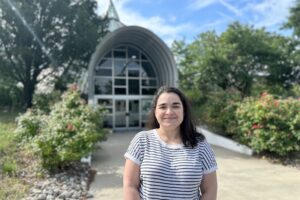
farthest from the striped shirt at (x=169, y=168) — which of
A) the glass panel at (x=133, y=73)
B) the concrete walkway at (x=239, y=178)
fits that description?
the glass panel at (x=133, y=73)

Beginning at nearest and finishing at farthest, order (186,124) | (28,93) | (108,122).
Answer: (186,124), (108,122), (28,93)

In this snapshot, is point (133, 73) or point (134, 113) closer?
point (134, 113)

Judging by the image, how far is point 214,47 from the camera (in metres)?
17.1

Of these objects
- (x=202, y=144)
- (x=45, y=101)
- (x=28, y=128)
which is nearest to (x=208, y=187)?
(x=202, y=144)

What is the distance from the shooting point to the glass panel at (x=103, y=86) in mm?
18391

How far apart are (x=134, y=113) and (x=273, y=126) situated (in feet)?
34.0

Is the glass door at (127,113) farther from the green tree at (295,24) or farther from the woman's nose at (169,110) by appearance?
the woman's nose at (169,110)

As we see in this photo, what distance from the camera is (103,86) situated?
18484 mm

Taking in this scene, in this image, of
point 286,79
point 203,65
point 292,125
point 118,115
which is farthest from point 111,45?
point 292,125

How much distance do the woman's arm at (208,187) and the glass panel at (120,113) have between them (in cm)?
1633

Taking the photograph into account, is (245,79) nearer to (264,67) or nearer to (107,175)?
(264,67)

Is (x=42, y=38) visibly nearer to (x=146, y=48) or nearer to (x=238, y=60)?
(x=146, y=48)

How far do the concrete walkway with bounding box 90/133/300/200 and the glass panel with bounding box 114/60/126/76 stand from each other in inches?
342

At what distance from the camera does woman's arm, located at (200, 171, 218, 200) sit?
6.98ft
